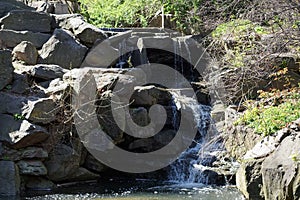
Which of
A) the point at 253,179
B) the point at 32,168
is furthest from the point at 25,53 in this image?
the point at 253,179

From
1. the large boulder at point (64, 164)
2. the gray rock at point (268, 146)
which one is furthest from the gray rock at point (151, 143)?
the gray rock at point (268, 146)

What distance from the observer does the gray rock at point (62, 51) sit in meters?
11.4

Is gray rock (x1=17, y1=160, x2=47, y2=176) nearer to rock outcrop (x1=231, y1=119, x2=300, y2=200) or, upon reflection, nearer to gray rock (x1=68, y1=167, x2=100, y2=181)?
gray rock (x1=68, y1=167, x2=100, y2=181)

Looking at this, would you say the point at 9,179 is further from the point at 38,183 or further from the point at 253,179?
the point at 253,179

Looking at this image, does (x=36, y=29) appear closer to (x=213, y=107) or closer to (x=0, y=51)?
(x=0, y=51)

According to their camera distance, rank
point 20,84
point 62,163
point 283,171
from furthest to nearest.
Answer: point 20,84 < point 62,163 < point 283,171

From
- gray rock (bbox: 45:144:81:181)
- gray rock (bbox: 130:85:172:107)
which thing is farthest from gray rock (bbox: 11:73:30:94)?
gray rock (bbox: 130:85:172:107)

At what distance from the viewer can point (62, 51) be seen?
1148 cm

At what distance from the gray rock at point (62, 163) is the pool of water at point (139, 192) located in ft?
1.00

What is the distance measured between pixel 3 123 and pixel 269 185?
5404 millimetres

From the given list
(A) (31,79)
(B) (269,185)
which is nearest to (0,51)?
(A) (31,79)

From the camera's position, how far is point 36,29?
12.3 m

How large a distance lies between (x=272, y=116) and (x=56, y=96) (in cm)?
443

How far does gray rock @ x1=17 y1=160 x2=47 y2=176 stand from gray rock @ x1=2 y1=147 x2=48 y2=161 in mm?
88
